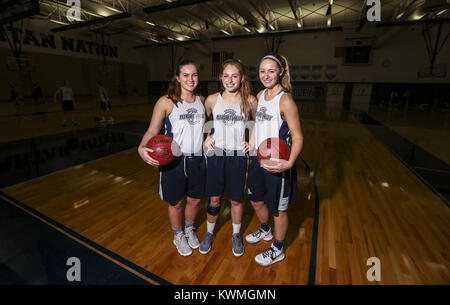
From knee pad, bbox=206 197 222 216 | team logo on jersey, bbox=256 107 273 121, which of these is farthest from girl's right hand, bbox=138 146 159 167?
team logo on jersey, bbox=256 107 273 121

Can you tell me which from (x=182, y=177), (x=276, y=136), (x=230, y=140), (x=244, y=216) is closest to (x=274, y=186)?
(x=276, y=136)

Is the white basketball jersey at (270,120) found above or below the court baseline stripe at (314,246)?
above

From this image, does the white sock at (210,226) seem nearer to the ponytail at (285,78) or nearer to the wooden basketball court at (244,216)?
the wooden basketball court at (244,216)

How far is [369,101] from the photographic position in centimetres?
1700

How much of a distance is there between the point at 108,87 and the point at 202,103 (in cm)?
2197

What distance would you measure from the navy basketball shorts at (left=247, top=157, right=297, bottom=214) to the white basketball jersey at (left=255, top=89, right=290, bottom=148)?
239 mm

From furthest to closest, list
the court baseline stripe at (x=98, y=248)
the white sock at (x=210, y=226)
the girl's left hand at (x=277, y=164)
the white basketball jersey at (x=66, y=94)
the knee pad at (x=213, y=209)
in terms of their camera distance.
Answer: the white basketball jersey at (x=66, y=94), the white sock at (x=210, y=226), the knee pad at (x=213, y=209), the court baseline stripe at (x=98, y=248), the girl's left hand at (x=277, y=164)

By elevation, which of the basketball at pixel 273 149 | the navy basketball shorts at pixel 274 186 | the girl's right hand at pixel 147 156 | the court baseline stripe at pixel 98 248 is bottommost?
the court baseline stripe at pixel 98 248

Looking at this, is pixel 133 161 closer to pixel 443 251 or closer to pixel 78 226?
pixel 78 226

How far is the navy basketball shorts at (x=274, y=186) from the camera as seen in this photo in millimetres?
1852

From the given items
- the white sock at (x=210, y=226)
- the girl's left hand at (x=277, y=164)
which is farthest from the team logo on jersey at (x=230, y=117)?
the white sock at (x=210, y=226)

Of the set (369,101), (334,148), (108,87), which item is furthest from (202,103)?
(108,87)

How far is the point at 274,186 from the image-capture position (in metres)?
1.86

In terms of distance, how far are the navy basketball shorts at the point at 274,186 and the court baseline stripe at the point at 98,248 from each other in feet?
3.37
